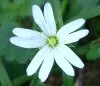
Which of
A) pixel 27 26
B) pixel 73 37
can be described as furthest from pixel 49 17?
pixel 27 26

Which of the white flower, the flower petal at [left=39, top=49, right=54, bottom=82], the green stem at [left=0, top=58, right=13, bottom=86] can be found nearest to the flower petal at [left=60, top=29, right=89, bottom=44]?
the white flower

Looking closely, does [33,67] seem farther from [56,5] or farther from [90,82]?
[90,82]

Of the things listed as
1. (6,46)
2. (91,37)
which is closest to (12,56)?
(6,46)

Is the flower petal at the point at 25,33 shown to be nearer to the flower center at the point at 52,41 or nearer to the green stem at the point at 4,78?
the flower center at the point at 52,41

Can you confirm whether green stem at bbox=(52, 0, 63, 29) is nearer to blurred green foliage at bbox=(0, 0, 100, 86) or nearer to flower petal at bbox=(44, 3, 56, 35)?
blurred green foliage at bbox=(0, 0, 100, 86)

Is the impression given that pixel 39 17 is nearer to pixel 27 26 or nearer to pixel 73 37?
pixel 73 37
